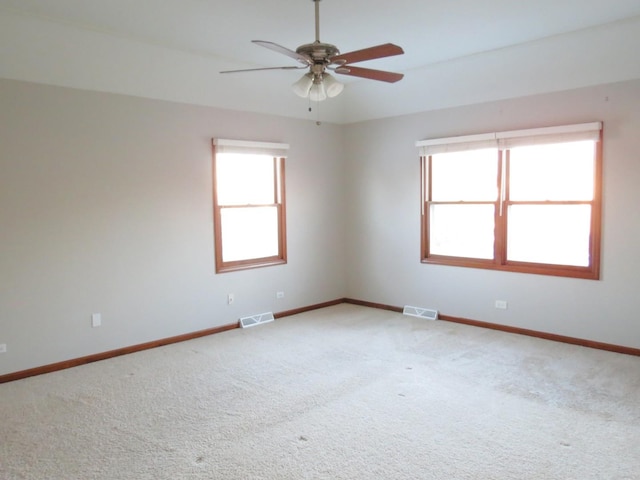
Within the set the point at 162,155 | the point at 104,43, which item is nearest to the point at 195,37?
the point at 104,43

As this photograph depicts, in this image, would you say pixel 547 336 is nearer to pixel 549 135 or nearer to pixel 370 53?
pixel 549 135

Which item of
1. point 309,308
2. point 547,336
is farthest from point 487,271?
point 309,308

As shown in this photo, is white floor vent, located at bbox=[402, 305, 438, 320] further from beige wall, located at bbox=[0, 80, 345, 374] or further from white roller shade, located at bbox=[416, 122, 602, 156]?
white roller shade, located at bbox=[416, 122, 602, 156]

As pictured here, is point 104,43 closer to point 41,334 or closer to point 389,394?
point 41,334

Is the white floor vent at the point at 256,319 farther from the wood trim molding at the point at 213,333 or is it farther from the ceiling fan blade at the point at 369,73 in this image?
the ceiling fan blade at the point at 369,73

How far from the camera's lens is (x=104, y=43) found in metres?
Answer: 4.20

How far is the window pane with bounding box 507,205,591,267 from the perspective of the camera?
4707 mm

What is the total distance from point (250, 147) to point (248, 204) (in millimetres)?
684

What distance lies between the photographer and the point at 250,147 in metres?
5.43

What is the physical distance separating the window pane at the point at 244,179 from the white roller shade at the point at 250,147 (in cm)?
9

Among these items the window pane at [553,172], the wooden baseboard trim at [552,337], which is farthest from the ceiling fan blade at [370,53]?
the wooden baseboard trim at [552,337]

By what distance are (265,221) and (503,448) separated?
385 centimetres

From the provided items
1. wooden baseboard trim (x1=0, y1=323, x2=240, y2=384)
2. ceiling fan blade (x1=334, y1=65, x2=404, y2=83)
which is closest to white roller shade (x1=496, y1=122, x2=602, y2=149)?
ceiling fan blade (x1=334, y1=65, x2=404, y2=83)

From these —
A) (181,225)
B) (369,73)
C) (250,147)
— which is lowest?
(181,225)
